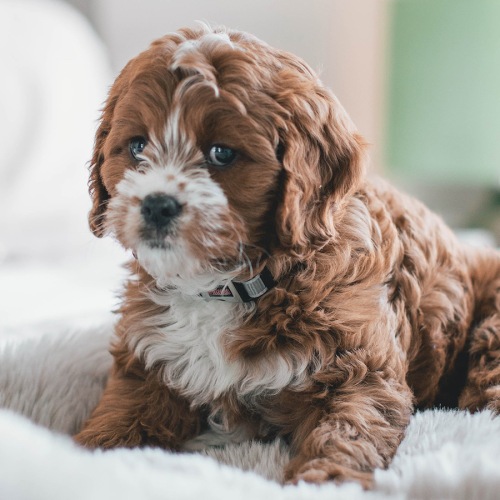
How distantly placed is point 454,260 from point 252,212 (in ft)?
2.39

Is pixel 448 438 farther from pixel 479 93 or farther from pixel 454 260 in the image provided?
pixel 479 93

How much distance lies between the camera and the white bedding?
126 cm

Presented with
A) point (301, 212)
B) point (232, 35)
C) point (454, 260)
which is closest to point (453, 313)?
point (454, 260)

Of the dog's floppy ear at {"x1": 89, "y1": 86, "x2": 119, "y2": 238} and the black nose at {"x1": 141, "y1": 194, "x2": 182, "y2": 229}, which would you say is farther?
the dog's floppy ear at {"x1": 89, "y1": 86, "x2": 119, "y2": 238}

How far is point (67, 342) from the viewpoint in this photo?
2.07 metres

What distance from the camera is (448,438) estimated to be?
155 centimetres

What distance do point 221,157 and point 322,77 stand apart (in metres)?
3.01

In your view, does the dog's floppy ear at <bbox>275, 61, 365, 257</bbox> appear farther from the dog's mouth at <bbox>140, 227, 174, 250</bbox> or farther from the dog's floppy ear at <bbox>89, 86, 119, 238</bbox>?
the dog's floppy ear at <bbox>89, 86, 119, 238</bbox>

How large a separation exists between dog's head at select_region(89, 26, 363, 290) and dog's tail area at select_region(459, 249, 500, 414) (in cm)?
56

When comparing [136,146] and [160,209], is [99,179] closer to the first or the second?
[136,146]

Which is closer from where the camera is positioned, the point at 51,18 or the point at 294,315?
the point at 294,315

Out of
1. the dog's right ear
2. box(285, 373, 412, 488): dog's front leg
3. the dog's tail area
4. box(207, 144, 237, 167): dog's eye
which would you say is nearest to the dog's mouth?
box(207, 144, 237, 167): dog's eye

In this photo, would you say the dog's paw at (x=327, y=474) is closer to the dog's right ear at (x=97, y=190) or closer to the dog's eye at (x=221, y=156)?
the dog's eye at (x=221, y=156)

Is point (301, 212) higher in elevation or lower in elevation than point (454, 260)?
higher
